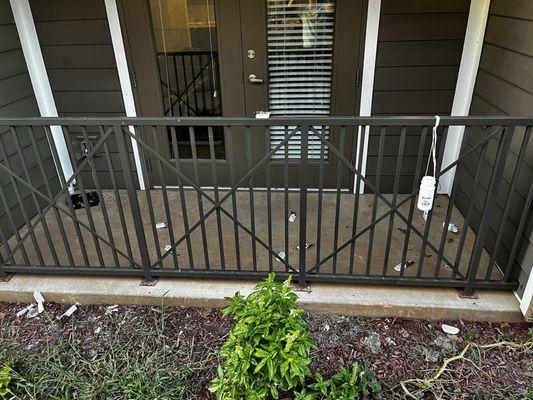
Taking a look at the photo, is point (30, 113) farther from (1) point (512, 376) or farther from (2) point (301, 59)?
(1) point (512, 376)

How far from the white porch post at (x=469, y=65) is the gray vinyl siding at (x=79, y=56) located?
247 centimetres

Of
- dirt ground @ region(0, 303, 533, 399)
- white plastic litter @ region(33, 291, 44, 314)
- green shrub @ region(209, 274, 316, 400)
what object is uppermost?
green shrub @ region(209, 274, 316, 400)

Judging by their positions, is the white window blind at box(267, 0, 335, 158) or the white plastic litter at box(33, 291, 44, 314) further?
the white window blind at box(267, 0, 335, 158)

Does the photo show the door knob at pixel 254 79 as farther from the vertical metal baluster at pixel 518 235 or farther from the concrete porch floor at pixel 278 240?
the vertical metal baluster at pixel 518 235

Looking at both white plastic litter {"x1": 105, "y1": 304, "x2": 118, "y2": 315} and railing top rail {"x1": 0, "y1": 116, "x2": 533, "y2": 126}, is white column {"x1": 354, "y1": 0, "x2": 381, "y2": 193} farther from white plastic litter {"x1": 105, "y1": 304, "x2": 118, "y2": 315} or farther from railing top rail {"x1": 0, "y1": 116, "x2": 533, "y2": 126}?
white plastic litter {"x1": 105, "y1": 304, "x2": 118, "y2": 315}

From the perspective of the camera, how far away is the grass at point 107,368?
1753mm

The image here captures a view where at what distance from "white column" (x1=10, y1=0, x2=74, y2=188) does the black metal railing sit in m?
0.24

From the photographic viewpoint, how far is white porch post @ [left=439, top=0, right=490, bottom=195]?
8.25 ft

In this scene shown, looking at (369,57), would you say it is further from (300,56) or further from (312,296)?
(312,296)

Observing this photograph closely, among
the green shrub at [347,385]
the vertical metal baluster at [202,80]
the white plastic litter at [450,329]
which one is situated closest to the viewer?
the green shrub at [347,385]

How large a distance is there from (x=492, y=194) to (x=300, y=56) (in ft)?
5.37

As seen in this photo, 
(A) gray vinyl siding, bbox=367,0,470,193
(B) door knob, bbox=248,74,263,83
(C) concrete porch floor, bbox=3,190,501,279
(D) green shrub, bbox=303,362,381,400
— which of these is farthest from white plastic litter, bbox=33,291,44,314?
(A) gray vinyl siding, bbox=367,0,470,193

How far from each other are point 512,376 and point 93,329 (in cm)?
206

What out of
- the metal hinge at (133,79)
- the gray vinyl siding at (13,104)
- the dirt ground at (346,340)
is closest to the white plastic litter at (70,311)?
the dirt ground at (346,340)
